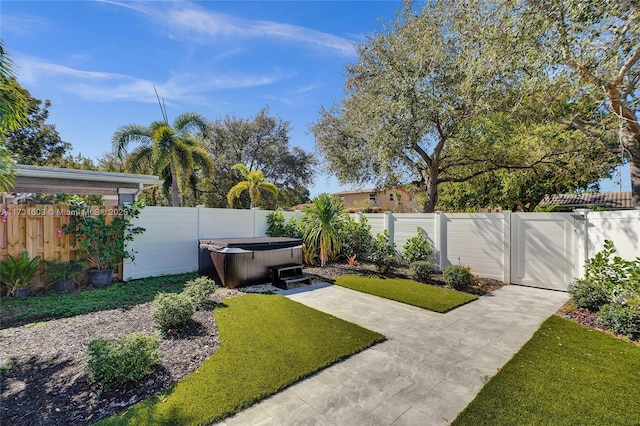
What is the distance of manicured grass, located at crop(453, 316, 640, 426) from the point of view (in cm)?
223

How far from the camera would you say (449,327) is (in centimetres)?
413

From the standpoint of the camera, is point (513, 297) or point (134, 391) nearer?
point (134, 391)

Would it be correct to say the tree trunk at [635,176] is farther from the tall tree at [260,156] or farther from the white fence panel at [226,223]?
the tall tree at [260,156]

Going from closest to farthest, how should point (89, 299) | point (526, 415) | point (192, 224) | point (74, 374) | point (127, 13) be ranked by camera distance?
point (526, 415)
point (74, 374)
point (89, 299)
point (127, 13)
point (192, 224)

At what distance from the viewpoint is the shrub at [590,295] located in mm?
4605

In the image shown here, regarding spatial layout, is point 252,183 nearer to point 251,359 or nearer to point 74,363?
point 74,363

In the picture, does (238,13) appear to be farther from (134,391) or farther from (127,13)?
(134,391)

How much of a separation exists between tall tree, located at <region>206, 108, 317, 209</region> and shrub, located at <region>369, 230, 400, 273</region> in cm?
1024

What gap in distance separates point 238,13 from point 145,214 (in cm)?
521

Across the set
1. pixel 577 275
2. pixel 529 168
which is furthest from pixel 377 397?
pixel 529 168

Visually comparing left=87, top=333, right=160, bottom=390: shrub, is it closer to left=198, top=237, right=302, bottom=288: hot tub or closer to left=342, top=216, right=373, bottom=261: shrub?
left=198, top=237, right=302, bottom=288: hot tub

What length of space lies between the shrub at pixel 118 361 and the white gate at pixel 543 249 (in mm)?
7465

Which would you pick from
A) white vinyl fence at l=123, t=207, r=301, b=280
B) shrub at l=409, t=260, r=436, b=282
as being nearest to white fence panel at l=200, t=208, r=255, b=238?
white vinyl fence at l=123, t=207, r=301, b=280

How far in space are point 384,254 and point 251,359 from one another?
584 cm
